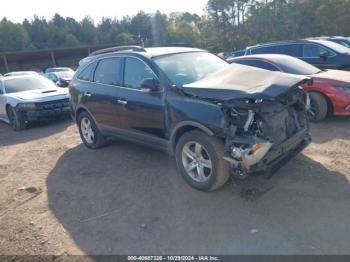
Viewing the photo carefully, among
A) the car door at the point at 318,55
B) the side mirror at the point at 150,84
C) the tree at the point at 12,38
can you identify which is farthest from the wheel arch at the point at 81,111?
the tree at the point at 12,38

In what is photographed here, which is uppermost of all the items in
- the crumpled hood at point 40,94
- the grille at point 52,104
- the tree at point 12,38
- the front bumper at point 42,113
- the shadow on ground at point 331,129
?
the tree at point 12,38

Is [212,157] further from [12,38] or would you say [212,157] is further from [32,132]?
[12,38]

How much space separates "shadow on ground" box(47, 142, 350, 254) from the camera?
317 cm

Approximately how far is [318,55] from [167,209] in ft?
25.3

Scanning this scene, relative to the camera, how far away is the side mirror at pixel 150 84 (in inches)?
177

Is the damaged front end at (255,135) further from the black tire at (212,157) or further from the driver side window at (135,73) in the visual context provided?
the driver side window at (135,73)

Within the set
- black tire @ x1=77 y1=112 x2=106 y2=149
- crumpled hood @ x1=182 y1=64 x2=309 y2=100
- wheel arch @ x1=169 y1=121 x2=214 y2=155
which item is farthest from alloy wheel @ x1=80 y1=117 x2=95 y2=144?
crumpled hood @ x1=182 y1=64 x2=309 y2=100

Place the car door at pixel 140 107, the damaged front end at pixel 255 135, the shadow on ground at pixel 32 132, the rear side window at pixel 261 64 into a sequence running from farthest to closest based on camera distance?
the shadow on ground at pixel 32 132 < the rear side window at pixel 261 64 < the car door at pixel 140 107 < the damaged front end at pixel 255 135

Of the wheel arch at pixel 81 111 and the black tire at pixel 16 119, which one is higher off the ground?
the wheel arch at pixel 81 111

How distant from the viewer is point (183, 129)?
4266 millimetres

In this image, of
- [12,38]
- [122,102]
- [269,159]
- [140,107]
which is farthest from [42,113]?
[12,38]

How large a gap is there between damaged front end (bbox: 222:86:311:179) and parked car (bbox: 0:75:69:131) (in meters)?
6.61

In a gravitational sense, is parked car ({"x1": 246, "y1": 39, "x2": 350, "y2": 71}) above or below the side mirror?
below

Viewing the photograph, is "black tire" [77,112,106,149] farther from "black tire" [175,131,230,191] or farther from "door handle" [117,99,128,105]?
"black tire" [175,131,230,191]
